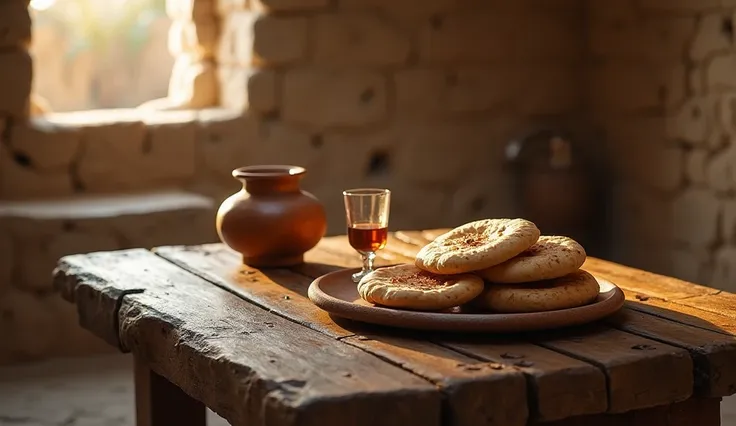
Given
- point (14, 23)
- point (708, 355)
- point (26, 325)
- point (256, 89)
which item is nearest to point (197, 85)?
point (256, 89)

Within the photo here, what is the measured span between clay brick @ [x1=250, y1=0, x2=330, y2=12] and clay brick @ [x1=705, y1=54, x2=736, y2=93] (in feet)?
4.45

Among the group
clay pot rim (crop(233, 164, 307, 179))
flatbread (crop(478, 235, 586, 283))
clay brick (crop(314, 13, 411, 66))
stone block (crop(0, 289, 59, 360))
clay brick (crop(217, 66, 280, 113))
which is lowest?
stone block (crop(0, 289, 59, 360))

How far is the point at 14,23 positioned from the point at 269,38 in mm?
860

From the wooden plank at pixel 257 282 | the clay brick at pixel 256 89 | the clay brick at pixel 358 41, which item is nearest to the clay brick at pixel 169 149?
the clay brick at pixel 256 89

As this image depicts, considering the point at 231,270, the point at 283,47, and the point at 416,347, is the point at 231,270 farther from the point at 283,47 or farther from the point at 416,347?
the point at 283,47

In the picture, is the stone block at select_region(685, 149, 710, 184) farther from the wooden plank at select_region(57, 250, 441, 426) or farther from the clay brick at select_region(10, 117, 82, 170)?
the wooden plank at select_region(57, 250, 441, 426)

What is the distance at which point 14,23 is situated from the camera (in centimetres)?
386

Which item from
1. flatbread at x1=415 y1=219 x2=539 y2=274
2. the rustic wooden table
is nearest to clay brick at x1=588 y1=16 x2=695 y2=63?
the rustic wooden table

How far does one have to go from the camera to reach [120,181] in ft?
13.4

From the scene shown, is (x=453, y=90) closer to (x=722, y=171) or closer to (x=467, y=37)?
(x=467, y=37)

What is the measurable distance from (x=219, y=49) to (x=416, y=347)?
A: 2.80 metres

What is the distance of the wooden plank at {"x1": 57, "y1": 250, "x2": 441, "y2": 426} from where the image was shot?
1.51 meters

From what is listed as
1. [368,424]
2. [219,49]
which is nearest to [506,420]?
[368,424]

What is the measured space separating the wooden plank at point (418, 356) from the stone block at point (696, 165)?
6.90ft
